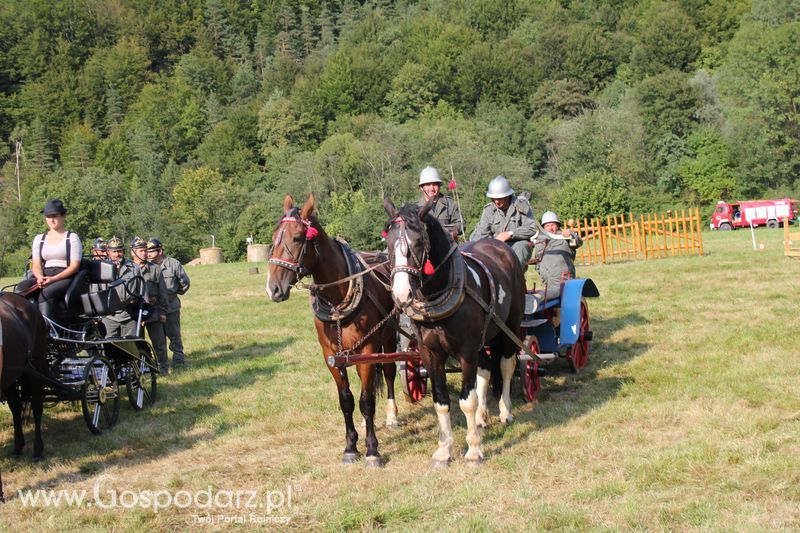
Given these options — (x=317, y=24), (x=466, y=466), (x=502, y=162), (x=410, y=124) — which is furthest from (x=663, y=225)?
(x=317, y=24)

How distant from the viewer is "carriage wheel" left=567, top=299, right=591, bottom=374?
30.7 feet

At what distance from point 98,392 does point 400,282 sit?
160 inches

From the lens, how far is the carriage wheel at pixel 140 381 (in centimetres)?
895

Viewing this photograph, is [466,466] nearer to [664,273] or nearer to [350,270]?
[350,270]

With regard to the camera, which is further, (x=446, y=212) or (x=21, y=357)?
(x=446, y=212)

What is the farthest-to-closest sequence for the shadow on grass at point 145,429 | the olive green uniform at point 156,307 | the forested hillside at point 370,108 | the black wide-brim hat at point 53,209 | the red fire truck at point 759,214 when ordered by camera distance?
the forested hillside at point 370,108
the red fire truck at point 759,214
the olive green uniform at point 156,307
the black wide-brim hat at point 53,209
the shadow on grass at point 145,429

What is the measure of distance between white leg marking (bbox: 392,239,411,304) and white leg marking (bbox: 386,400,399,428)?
103 inches

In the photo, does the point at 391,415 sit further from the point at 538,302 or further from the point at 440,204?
the point at 440,204

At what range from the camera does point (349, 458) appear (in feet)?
21.1

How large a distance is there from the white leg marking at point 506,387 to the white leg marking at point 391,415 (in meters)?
1.11

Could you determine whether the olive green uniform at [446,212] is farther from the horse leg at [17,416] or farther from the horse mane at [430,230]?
the horse leg at [17,416]

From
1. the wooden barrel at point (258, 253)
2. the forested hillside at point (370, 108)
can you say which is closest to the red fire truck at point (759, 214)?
the forested hillside at point (370, 108)

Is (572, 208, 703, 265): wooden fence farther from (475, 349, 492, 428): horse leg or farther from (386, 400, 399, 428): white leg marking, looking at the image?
Result: (475, 349, 492, 428): horse leg

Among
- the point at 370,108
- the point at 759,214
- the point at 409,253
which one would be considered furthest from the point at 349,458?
the point at 370,108
